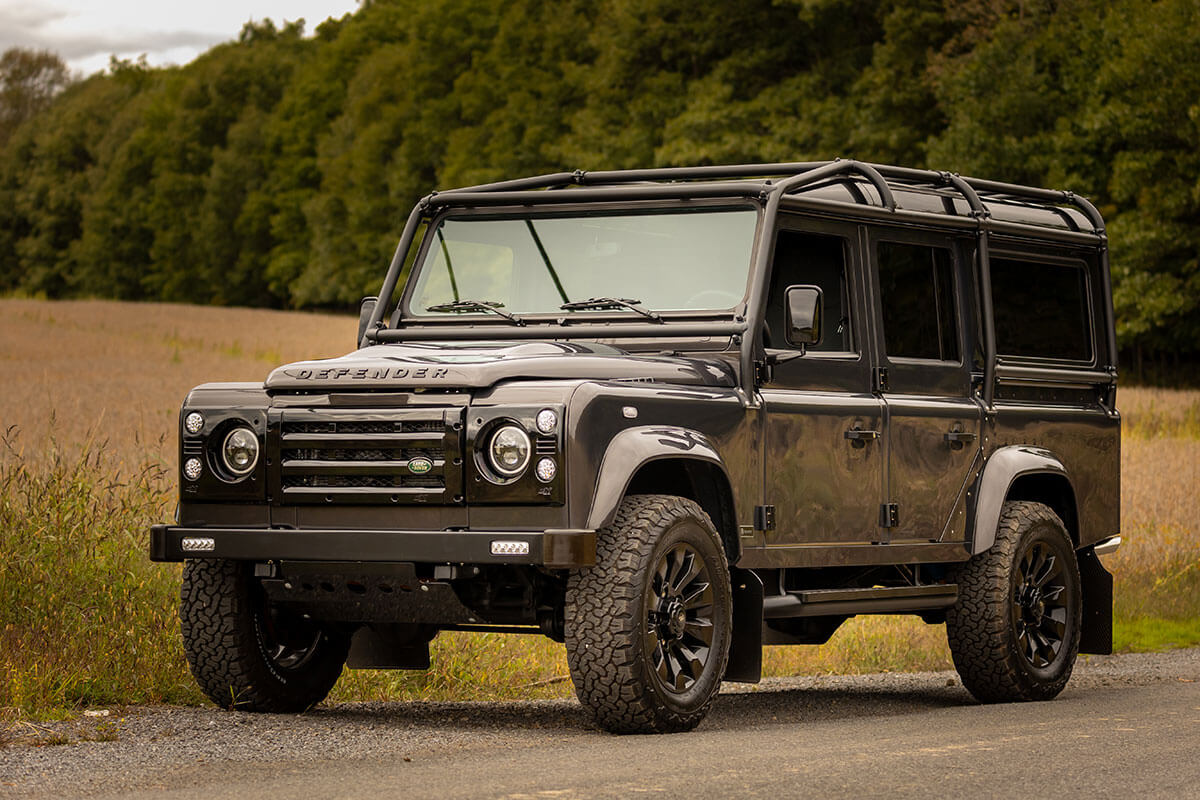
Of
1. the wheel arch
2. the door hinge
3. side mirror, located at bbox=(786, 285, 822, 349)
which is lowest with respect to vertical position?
the door hinge

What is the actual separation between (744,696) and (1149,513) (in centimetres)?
782

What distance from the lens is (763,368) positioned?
8.32m

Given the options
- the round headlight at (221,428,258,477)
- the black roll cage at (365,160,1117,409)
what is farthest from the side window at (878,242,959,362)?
the round headlight at (221,428,258,477)

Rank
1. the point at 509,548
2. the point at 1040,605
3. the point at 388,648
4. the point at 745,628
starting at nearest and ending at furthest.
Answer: the point at 509,548 → the point at 745,628 → the point at 388,648 → the point at 1040,605

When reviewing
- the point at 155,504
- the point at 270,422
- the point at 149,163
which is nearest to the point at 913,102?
the point at 155,504

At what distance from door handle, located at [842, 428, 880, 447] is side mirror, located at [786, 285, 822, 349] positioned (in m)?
0.87

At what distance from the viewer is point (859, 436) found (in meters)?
8.90

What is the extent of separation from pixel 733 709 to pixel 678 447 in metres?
2.25

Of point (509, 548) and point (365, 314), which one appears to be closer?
point (509, 548)

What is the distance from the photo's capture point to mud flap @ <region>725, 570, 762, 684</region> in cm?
803

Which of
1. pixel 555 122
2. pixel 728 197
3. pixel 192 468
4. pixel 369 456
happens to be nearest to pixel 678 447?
pixel 369 456

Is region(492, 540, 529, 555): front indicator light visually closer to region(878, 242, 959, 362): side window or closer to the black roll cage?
the black roll cage

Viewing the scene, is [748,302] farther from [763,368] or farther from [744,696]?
[744,696]

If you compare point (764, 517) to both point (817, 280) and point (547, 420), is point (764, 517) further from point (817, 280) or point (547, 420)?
point (547, 420)
